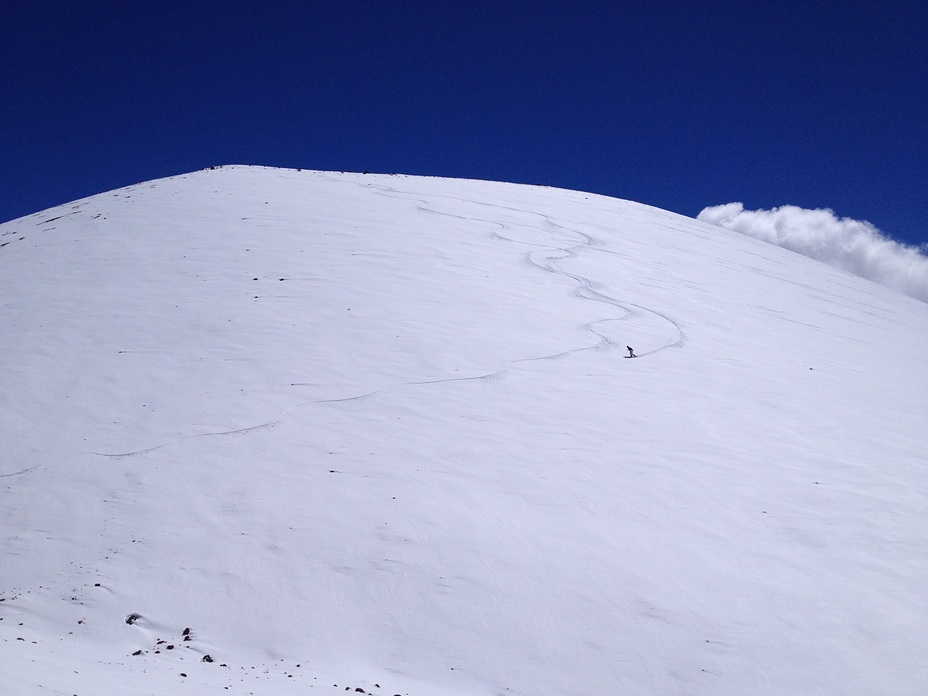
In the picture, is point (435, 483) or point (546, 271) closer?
point (435, 483)

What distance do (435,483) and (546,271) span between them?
5.82 meters

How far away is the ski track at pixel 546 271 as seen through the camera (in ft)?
19.0

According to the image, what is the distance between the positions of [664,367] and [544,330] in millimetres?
1353

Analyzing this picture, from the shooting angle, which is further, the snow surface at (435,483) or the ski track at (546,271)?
the ski track at (546,271)

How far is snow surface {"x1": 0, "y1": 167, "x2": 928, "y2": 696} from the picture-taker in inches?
148

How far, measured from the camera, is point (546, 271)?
409 inches

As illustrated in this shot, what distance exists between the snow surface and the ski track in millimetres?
49

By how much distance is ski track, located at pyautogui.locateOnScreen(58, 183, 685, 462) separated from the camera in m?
5.79

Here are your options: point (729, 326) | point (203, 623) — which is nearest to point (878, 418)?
point (729, 326)

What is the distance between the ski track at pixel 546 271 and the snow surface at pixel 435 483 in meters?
0.05

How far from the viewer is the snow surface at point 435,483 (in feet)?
12.3

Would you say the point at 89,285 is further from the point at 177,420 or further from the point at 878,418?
the point at 878,418

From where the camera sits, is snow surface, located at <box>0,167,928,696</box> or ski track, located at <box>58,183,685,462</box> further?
ski track, located at <box>58,183,685,462</box>

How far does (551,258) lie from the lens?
437 inches
